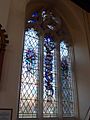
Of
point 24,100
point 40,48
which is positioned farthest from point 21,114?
point 40,48

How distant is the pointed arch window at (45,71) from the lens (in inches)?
114

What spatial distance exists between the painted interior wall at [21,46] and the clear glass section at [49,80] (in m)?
0.54

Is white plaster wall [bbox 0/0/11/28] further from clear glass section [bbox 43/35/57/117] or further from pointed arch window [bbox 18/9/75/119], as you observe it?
clear glass section [bbox 43/35/57/117]

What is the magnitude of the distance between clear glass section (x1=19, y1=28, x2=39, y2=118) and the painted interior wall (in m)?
0.49

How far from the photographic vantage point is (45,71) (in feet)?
10.6

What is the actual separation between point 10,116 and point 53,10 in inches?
106

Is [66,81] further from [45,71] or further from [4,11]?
[4,11]

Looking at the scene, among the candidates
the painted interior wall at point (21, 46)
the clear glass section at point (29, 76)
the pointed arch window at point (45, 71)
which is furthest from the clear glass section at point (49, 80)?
the painted interior wall at point (21, 46)

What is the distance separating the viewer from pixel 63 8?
3.86 metres

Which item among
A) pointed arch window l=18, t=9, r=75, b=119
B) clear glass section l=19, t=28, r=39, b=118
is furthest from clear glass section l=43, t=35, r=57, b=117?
clear glass section l=19, t=28, r=39, b=118

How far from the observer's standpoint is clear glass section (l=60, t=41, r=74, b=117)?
3.17m

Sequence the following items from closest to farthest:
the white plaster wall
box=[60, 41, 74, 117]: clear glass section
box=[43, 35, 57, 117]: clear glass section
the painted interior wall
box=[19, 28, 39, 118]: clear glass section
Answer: the painted interior wall
the white plaster wall
box=[19, 28, 39, 118]: clear glass section
box=[43, 35, 57, 117]: clear glass section
box=[60, 41, 74, 117]: clear glass section

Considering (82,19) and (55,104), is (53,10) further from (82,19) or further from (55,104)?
(55,104)

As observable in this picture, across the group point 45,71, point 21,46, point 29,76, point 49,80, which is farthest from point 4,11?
point 49,80
